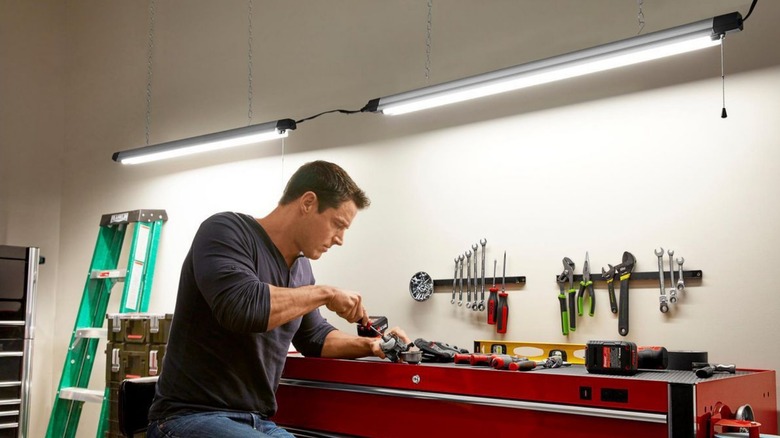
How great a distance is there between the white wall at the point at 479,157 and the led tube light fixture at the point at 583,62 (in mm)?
481

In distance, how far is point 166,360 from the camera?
7.10ft

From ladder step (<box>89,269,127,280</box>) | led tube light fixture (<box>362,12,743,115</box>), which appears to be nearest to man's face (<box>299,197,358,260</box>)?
led tube light fixture (<box>362,12,743,115</box>)

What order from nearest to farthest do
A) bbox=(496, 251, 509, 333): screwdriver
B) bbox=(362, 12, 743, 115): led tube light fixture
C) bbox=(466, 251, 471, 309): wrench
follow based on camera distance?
1. bbox=(362, 12, 743, 115): led tube light fixture
2. bbox=(496, 251, 509, 333): screwdriver
3. bbox=(466, 251, 471, 309): wrench

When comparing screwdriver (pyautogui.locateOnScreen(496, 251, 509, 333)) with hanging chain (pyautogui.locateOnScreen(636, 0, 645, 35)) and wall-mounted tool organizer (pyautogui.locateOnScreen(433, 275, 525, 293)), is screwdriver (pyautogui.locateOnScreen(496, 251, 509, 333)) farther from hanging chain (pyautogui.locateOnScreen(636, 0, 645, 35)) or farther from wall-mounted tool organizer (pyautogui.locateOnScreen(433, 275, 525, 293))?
hanging chain (pyautogui.locateOnScreen(636, 0, 645, 35))

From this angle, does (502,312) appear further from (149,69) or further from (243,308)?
(149,69)

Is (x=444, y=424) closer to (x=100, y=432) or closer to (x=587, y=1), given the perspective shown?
(x=587, y=1)

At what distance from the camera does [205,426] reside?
2035 mm

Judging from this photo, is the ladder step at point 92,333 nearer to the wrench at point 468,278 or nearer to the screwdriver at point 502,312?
the wrench at point 468,278

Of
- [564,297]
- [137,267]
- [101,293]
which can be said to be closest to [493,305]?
[564,297]

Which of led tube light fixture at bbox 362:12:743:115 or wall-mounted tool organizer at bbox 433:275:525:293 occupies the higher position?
led tube light fixture at bbox 362:12:743:115

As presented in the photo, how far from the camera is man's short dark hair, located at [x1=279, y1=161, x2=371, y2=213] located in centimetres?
240

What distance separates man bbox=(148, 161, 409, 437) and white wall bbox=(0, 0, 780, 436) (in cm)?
134

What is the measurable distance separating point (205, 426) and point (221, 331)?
0.88ft

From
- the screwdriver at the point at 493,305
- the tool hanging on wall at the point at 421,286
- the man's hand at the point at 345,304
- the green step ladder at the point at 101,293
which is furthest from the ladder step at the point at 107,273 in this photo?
the man's hand at the point at 345,304
